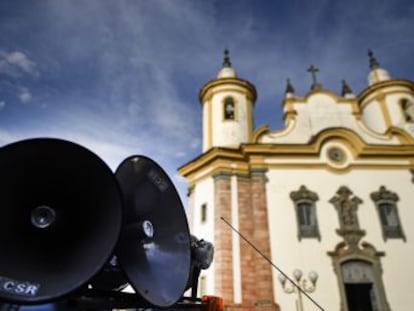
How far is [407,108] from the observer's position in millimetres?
18484

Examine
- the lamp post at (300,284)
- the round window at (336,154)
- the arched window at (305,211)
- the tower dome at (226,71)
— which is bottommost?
the lamp post at (300,284)

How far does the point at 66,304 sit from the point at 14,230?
0.70 m

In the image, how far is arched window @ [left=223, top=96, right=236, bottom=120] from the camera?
17.5 metres

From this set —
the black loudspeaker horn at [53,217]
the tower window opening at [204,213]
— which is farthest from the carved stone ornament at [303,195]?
the black loudspeaker horn at [53,217]

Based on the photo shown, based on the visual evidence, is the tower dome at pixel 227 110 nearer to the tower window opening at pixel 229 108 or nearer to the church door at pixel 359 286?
the tower window opening at pixel 229 108

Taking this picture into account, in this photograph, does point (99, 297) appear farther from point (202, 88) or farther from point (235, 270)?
point (202, 88)

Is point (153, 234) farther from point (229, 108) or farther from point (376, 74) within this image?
point (376, 74)

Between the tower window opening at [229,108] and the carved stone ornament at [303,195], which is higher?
the tower window opening at [229,108]

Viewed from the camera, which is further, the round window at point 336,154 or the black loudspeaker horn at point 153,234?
the round window at point 336,154

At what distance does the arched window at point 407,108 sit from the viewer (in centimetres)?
1819

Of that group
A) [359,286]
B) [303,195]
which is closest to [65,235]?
[303,195]

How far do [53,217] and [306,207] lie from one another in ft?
42.5

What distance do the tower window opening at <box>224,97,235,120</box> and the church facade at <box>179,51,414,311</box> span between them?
8cm

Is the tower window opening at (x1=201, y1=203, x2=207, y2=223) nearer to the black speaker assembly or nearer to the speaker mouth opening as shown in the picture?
the black speaker assembly
